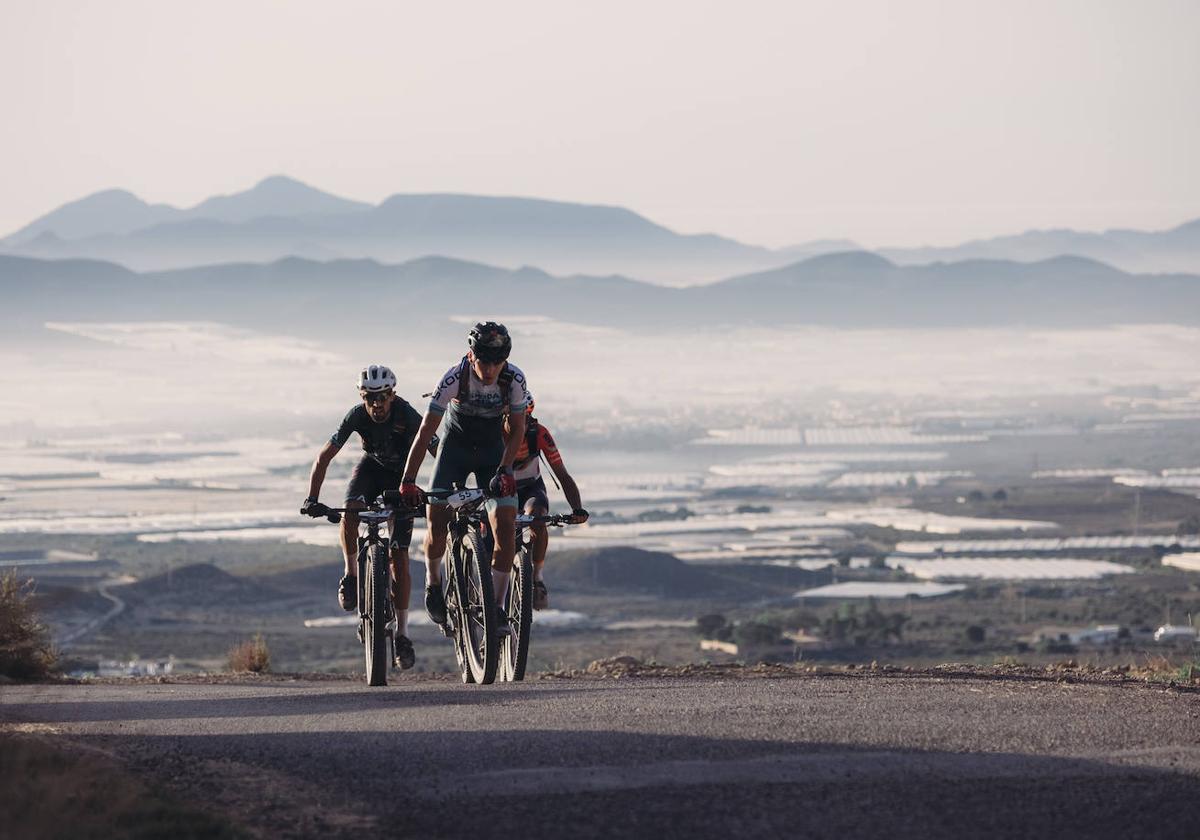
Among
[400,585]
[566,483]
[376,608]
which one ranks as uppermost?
[566,483]

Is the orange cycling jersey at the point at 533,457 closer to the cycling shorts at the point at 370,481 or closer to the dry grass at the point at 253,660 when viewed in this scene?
the cycling shorts at the point at 370,481

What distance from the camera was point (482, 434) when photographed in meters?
13.8

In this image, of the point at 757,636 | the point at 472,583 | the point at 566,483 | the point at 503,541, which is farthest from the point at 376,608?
the point at 757,636

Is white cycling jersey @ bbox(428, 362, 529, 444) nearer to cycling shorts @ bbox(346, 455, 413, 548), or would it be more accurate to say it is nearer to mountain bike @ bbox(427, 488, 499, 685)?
mountain bike @ bbox(427, 488, 499, 685)

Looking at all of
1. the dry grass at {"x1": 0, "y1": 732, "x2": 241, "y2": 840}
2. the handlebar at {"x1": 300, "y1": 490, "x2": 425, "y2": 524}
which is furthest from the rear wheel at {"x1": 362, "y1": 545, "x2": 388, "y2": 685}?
the dry grass at {"x1": 0, "y1": 732, "x2": 241, "y2": 840}

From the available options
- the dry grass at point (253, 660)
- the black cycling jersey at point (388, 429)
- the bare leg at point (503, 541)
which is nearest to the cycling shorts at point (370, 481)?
the black cycling jersey at point (388, 429)

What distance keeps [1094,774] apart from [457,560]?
5.60m

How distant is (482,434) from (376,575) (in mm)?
1426

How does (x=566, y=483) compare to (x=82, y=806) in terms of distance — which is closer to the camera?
(x=82, y=806)

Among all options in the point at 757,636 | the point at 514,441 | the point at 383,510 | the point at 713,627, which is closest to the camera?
the point at 514,441

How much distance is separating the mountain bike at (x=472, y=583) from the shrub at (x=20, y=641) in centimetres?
596

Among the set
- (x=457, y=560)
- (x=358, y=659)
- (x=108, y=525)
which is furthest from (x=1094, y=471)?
(x=457, y=560)

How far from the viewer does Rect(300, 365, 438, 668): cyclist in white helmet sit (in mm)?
14516

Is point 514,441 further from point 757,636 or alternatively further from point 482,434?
point 757,636
